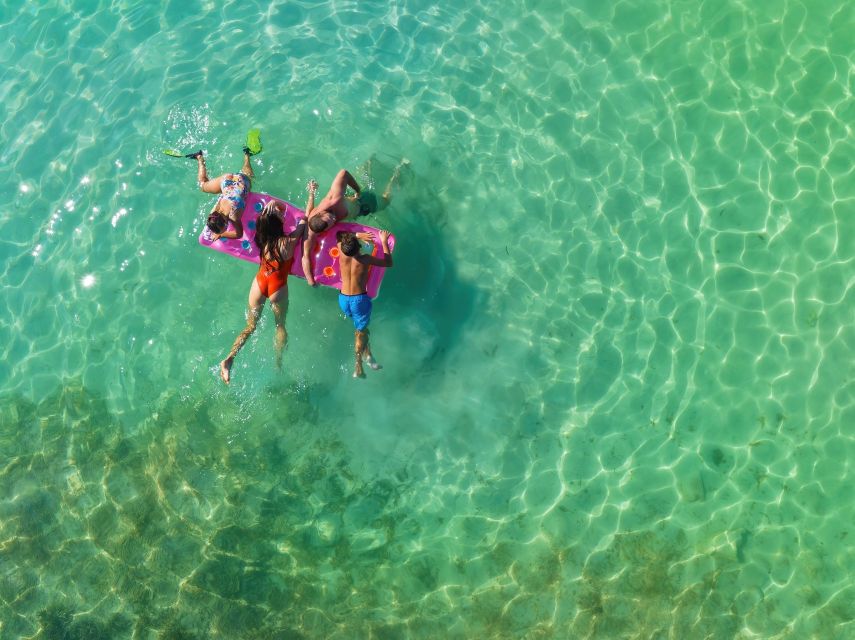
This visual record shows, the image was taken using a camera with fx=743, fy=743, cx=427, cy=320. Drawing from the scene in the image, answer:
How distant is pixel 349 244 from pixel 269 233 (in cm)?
96

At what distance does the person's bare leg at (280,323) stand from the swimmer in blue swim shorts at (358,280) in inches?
25.7

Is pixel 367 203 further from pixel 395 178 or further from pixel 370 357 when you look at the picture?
pixel 370 357

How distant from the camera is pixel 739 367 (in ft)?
27.1

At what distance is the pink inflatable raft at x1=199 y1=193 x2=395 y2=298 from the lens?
820 cm

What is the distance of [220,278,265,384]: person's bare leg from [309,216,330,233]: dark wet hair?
0.95 m

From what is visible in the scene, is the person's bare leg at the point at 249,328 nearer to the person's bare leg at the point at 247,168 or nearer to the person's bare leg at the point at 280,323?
the person's bare leg at the point at 280,323

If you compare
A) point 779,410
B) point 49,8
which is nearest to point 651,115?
point 779,410

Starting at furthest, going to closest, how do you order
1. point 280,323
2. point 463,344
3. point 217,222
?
1. point 463,344
2. point 280,323
3. point 217,222

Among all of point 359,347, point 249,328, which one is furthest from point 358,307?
point 249,328

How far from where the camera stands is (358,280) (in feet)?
25.9

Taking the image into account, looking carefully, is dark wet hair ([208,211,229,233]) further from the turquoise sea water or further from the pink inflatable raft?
the turquoise sea water

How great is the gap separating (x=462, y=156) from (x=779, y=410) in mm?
4674

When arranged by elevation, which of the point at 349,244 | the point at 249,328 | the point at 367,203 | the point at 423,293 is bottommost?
the point at 423,293

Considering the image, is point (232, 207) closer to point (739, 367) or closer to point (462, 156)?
point (462, 156)
